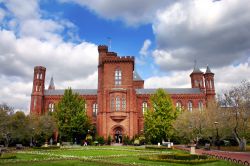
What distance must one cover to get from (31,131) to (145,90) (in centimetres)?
3748

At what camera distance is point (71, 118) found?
58.7m

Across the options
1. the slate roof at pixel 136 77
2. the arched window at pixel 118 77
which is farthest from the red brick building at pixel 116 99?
the slate roof at pixel 136 77

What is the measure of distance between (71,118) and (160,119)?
1904 centimetres

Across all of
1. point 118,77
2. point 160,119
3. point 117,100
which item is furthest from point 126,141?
point 118,77

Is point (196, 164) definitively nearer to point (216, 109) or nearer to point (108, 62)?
point (216, 109)

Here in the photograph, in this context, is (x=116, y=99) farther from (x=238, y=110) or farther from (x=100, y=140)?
(x=238, y=110)

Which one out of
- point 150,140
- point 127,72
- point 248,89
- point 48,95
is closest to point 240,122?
point 248,89

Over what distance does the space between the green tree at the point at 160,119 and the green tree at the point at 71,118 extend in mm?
14322

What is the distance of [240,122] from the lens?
38.7 m

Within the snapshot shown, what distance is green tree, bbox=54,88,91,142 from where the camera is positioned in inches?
2292

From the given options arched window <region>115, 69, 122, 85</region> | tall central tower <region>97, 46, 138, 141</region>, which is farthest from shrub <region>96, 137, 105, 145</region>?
arched window <region>115, 69, 122, 85</region>

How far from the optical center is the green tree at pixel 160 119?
5376cm

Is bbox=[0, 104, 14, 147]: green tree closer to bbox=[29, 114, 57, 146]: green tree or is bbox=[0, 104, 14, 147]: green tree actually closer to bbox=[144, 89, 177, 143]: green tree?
bbox=[29, 114, 57, 146]: green tree

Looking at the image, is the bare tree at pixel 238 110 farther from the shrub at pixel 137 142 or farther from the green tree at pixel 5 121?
the green tree at pixel 5 121
